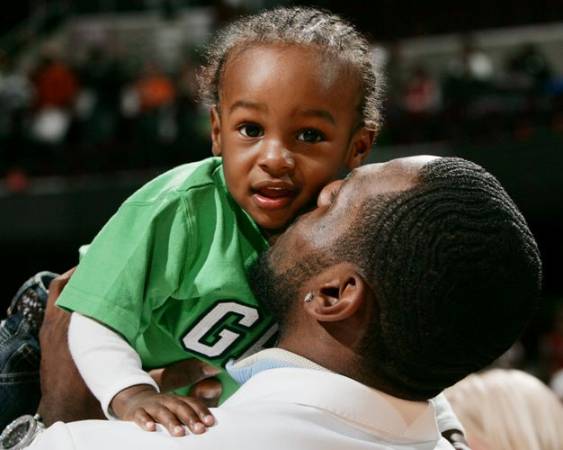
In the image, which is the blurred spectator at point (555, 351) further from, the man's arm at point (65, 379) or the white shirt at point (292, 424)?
the white shirt at point (292, 424)

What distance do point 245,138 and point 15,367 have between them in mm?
577

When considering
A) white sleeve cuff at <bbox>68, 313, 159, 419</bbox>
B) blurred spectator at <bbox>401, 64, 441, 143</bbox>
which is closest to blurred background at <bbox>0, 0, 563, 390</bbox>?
blurred spectator at <bbox>401, 64, 441, 143</bbox>

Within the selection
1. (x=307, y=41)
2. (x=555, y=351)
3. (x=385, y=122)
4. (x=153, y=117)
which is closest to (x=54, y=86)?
(x=153, y=117)

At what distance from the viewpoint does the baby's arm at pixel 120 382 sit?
150cm

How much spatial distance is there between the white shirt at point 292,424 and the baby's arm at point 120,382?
4cm

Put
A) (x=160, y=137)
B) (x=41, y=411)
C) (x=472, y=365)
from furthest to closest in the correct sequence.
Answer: (x=160, y=137) → (x=41, y=411) → (x=472, y=365)

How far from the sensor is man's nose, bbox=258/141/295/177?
69.0 inches

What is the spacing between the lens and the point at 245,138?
5.91ft

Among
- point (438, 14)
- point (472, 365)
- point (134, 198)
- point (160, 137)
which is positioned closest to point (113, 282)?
point (134, 198)

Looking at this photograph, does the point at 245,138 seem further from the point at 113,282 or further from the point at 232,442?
the point at 232,442

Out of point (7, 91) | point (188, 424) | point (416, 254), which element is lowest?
point (7, 91)

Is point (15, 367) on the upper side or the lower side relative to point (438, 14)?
upper

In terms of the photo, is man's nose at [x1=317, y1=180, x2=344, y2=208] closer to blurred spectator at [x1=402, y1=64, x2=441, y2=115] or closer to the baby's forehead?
the baby's forehead

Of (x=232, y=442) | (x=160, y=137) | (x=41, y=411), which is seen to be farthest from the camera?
(x=160, y=137)
